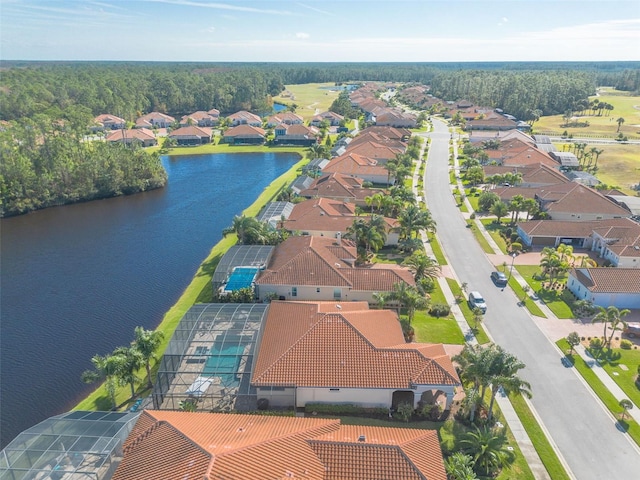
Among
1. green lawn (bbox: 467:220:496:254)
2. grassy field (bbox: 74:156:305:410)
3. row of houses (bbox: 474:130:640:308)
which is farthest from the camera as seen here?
green lawn (bbox: 467:220:496:254)

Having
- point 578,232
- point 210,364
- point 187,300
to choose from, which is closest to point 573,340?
point 578,232

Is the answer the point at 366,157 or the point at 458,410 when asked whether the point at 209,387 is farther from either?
the point at 366,157

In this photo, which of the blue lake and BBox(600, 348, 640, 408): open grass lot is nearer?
BBox(600, 348, 640, 408): open grass lot

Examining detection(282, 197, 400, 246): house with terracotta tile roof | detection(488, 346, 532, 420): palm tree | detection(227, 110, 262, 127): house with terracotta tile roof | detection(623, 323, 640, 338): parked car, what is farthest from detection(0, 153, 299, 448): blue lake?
detection(227, 110, 262, 127): house with terracotta tile roof

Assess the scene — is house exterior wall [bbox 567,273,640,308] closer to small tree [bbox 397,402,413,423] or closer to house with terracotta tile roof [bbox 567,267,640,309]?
house with terracotta tile roof [bbox 567,267,640,309]

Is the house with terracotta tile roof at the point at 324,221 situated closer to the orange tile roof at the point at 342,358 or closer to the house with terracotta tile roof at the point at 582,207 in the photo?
the orange tile roof at the point at 342,358

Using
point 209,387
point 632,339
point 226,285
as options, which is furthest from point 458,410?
point 226,285

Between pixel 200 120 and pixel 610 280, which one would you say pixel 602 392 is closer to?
pixel 610 280
